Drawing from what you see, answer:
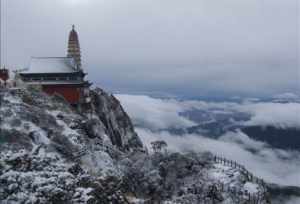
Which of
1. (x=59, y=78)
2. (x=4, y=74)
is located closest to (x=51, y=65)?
(x=59, y=78)

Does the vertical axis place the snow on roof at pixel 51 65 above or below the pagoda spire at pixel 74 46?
below

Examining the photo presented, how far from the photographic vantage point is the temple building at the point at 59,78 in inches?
2640

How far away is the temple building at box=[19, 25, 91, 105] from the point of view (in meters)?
67.1

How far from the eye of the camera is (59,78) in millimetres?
68438

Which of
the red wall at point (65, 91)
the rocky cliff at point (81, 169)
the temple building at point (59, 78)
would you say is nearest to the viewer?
the rocky cliff at point (81, 169)

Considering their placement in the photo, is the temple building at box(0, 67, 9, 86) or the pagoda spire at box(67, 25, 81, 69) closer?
the temple building at box(0, 67, 9, 86)

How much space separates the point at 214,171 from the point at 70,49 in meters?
47.0

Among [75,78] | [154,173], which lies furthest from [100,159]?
[75,78]

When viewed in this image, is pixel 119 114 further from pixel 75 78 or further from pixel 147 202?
pixel 147 202

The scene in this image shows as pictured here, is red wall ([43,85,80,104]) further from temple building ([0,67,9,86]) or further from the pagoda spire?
the pagoda spire

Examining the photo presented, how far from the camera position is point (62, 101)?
→ 5994 cm

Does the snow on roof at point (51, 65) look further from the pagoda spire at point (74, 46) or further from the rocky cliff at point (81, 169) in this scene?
the rocky cliff at point (81, 169)

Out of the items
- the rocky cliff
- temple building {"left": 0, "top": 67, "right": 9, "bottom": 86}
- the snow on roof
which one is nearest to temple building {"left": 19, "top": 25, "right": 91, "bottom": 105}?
the snow on roof

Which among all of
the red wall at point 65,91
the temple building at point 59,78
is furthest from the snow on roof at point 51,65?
the red wall at point 65,91
